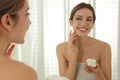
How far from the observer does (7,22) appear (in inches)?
23.1

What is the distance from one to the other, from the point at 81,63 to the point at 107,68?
0.15m

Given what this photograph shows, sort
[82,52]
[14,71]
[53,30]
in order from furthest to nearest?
[53,30], [82,52], [14,71]

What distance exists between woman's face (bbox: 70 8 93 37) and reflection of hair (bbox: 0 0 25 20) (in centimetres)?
78

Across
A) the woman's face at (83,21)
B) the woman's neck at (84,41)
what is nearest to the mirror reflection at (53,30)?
the woman's neck at (84,41)

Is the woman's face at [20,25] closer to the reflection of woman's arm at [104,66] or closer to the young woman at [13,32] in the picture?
the young woman at [13,32]

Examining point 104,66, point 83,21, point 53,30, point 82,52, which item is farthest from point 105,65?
point 53,30

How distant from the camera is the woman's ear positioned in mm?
580

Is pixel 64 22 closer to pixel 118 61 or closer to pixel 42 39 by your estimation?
pixel 42 39

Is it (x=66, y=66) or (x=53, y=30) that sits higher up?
(x=53, y=30)

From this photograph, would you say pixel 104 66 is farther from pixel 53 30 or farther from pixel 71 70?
pixel 53 30

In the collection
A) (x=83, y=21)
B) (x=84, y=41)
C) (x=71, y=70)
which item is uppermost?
(x=83, y=21)

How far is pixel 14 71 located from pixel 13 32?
0.12 meters

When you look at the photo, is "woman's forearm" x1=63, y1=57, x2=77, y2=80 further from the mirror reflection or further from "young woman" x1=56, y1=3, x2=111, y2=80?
the mirror reflection

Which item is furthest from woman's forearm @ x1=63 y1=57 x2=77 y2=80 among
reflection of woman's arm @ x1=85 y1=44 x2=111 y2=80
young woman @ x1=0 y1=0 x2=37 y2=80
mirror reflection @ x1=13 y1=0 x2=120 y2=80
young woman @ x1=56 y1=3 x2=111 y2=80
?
young woman @ x1=0 y1=0 x2=37 y2=80
